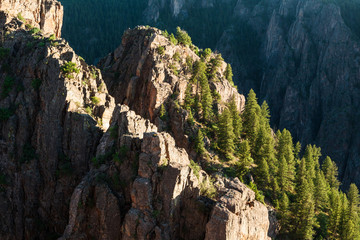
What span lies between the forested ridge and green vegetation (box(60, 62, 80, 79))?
2222cm

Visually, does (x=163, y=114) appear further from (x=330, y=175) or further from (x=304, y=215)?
(x=330, y=175)

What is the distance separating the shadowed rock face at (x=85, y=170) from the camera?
135 ft

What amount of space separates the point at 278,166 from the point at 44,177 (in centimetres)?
4832

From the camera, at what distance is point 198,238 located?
4109 cm

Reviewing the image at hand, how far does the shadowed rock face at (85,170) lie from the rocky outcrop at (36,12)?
20.1 ft

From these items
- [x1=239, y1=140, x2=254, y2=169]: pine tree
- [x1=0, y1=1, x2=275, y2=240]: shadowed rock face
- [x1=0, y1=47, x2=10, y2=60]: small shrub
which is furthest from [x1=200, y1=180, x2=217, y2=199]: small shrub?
[x1=0, y1=47, x2=10, y2=60]: small shrub

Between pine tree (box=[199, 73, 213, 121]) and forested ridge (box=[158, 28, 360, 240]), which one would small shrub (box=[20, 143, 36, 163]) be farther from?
pine tree (box=[199, 73, 213, 121])

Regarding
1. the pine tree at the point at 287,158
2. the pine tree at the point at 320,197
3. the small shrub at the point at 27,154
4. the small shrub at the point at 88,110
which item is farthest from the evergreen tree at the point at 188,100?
the small shrub at the point at 27,154

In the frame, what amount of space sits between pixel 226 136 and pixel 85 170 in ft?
102

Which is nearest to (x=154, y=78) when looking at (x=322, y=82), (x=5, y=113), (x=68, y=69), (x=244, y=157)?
(x=68, y=69)

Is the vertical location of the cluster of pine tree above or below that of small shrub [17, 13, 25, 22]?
below

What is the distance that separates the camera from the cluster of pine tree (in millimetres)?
61250

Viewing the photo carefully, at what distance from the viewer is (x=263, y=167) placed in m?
66.4

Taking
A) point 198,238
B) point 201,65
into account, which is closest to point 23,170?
point 198,238
